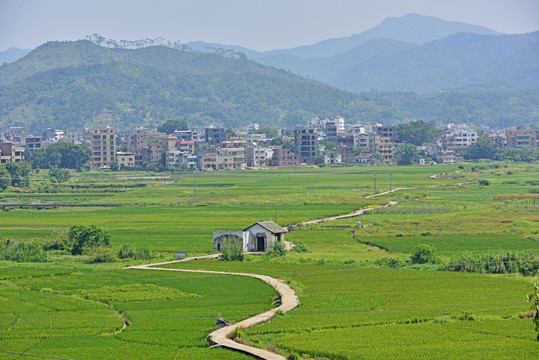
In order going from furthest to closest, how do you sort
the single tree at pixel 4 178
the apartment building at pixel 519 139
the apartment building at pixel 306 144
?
the apartment building at pixel 519 139
the apartment building at pixel 306 144
the single tree at pixel 4 178

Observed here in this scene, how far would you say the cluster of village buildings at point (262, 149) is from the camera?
12925cm

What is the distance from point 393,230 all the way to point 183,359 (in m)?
29.2

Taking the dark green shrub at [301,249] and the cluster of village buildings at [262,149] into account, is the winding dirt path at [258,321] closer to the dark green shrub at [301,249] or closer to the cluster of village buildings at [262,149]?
the dark green shrub at [301,249]

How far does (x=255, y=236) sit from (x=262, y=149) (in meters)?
91.0

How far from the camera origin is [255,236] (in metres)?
44.1

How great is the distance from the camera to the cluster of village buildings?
129 m

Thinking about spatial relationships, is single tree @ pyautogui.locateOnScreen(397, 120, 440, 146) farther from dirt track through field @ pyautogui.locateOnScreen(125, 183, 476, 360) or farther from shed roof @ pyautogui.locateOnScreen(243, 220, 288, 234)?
dirt track through field @ pyautogui.locateOnScreen(125, 183, 476, 360)

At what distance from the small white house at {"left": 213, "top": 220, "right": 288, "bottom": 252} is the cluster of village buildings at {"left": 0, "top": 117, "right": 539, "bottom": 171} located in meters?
78.1

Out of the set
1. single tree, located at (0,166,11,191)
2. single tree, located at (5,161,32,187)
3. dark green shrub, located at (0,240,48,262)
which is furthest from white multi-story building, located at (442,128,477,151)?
dark green shrub, located at (0,240,48,262)

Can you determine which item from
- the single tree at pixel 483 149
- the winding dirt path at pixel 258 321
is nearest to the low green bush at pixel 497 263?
the winding dirt path at pixel 258 321

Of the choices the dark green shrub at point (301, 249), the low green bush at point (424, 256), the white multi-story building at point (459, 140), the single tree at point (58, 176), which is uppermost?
the white multi-story building at point (459, 140)

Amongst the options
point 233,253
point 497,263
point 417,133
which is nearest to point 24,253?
point 233,253

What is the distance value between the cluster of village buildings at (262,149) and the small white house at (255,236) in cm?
7815

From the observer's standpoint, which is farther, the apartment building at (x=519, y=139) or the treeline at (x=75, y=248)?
the apartment building at (x=519, y=139)
